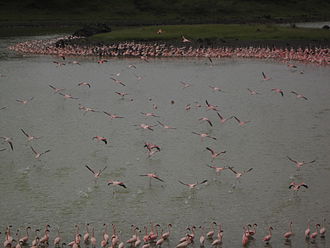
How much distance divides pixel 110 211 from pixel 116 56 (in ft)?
130

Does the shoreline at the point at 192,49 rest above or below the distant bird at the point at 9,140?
below

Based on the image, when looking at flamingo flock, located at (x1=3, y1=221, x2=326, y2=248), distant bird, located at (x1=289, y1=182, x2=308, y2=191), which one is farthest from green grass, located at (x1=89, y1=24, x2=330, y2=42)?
flamingo flock, located at (x1=3, y1=221, x2=326, y2=248)

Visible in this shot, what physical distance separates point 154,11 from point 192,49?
41.8 m

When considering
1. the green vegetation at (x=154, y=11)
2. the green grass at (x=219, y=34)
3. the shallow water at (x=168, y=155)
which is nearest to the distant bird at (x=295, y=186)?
the shallow water at (x=168, y=155)

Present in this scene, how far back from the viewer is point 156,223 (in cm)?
2061

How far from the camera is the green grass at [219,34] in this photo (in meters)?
64.9

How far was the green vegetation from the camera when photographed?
95975 mm

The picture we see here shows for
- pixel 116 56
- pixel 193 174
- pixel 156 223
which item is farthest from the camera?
pixel 116 56

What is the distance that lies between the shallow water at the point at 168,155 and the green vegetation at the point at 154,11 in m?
48.1

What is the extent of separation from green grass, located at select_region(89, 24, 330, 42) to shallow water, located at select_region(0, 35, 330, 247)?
54.1 ft

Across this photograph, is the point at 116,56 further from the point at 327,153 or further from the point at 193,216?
the point at 193,216

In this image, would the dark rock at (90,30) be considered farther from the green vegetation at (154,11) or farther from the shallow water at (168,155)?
the shallow water at (168,155)

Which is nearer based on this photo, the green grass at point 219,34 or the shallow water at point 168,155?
the shallow water at point 168,155

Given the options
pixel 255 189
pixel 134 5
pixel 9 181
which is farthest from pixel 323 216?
pixel 134 5
